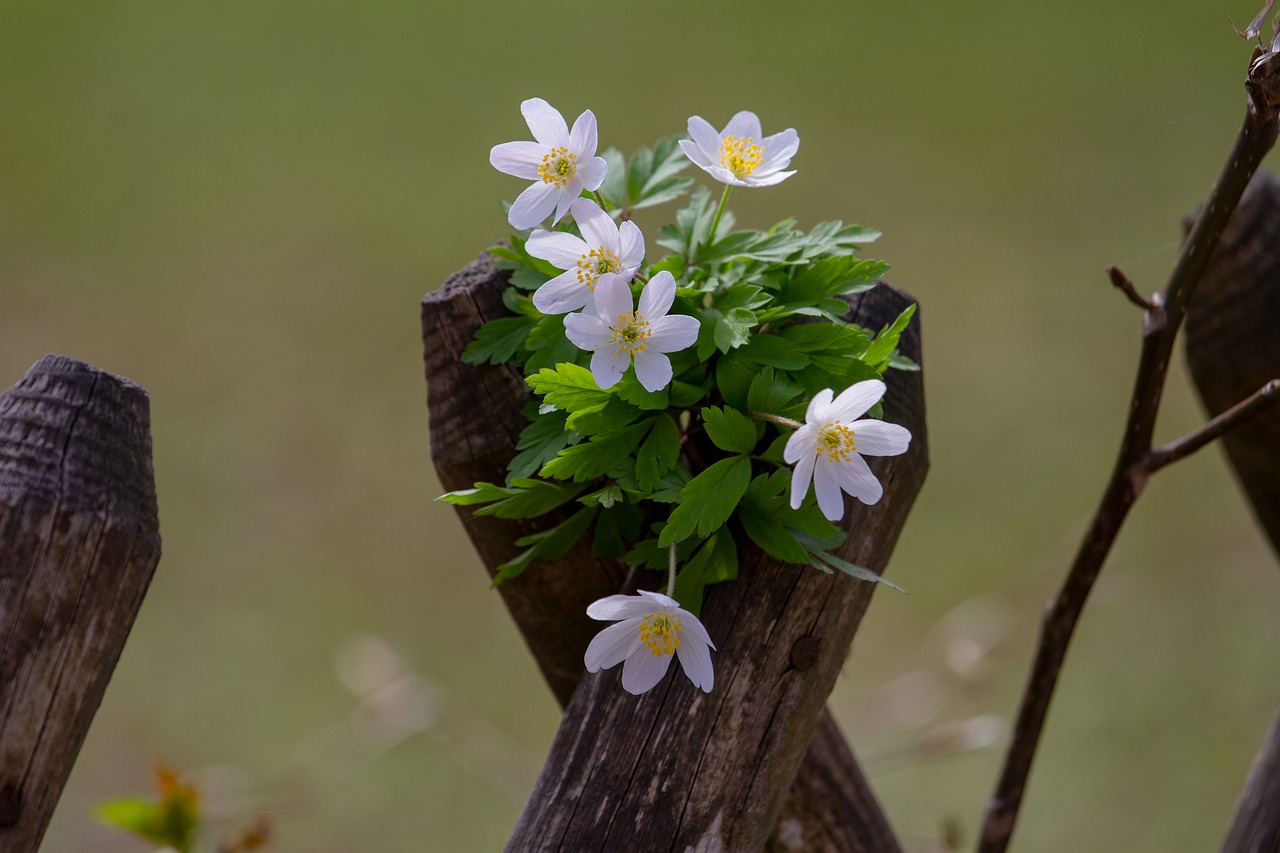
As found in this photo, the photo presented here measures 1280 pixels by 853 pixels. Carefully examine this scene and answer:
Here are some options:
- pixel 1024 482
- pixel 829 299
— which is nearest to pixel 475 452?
pixel 829 299

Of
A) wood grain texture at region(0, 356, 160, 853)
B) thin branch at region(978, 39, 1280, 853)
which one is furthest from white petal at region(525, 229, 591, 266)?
thin branch at region(978, 39, 1280, 853)

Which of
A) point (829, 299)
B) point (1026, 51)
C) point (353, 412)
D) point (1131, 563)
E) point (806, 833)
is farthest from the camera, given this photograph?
point (1026, 51)

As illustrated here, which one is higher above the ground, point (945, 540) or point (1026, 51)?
point (1026, 51)

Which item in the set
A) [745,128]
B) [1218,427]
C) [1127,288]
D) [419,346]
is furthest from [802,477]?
[419,346]

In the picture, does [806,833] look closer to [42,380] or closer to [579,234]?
[579,234]

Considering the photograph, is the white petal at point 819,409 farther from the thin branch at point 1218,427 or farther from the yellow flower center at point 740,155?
the thin branch at point 1218,427

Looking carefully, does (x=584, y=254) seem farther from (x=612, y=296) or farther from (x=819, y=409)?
(x=819, y=409)
